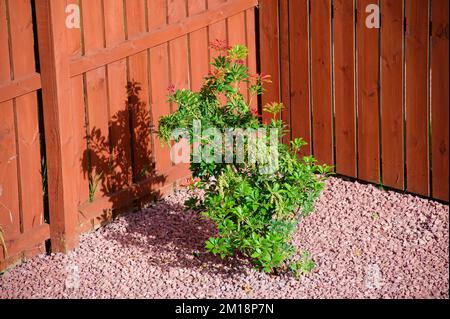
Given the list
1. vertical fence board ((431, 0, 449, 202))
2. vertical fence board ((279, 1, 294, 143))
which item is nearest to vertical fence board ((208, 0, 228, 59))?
vertical fence board ((279, 1, 294, 143))

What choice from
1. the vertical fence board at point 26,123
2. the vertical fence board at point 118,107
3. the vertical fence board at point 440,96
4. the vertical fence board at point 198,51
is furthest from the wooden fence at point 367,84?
the vertical fence board at point 26,123

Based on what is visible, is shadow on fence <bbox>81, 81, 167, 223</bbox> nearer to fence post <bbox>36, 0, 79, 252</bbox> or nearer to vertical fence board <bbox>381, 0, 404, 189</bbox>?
fence post <bbox>36, 0, 79, 252</bbox>

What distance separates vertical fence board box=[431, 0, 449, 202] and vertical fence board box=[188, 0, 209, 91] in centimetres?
156

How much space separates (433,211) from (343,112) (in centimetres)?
89

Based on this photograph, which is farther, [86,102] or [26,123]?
[86,102]

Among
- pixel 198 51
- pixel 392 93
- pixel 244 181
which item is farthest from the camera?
pixel 198 51

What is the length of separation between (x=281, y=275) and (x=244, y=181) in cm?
56

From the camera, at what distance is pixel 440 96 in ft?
17.4

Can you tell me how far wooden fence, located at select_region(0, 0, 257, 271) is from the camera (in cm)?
512

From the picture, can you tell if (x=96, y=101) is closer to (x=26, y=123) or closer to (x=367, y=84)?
(x=26, y=123)

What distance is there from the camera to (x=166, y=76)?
234 inches

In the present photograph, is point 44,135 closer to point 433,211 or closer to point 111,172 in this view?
point 111,172

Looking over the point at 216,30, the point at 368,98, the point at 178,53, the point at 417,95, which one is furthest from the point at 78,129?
the point at 417,95

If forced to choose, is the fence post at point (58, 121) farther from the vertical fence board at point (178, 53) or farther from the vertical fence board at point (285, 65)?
the vertical fence board at point (285, 65)
